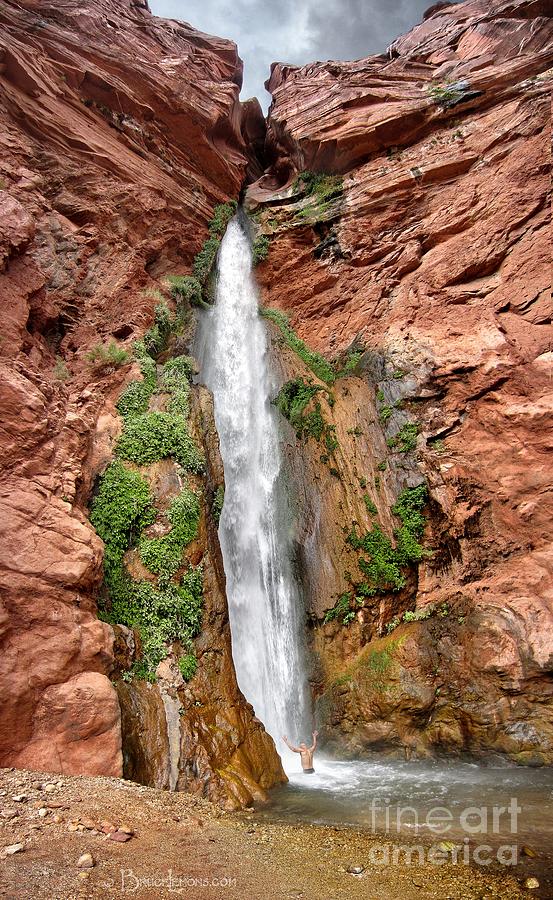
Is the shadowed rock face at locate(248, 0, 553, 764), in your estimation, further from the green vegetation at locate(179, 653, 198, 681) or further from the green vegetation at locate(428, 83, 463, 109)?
the green vegetation at locate(179, 653, 198, 681)

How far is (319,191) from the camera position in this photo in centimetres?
2016

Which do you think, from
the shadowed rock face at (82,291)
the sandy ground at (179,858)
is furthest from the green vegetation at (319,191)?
the sandy ground at (179,858)

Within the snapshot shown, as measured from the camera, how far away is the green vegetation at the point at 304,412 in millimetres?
15141

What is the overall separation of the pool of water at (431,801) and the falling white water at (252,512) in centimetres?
225

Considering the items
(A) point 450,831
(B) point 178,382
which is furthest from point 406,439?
(A) point 450,831

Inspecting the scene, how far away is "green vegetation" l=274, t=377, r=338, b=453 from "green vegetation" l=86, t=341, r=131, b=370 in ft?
18.1

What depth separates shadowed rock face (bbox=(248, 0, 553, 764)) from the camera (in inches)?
400

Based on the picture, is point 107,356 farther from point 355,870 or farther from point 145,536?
point 355,870

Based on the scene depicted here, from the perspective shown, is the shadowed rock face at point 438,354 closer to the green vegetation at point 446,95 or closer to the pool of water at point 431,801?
the green vegetation at point 446,95

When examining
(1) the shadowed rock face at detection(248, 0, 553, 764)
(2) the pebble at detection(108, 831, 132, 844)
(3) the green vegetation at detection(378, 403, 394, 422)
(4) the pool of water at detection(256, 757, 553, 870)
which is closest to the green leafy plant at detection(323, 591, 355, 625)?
(1) the shadowed rock face at detection(248, 0, 553, 764)

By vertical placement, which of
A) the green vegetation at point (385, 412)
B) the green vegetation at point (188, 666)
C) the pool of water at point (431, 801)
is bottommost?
the pool of water at point (431, 801)

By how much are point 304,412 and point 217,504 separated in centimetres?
506

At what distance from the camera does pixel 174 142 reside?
1938 centimetres

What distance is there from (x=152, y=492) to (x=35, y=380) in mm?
3320
